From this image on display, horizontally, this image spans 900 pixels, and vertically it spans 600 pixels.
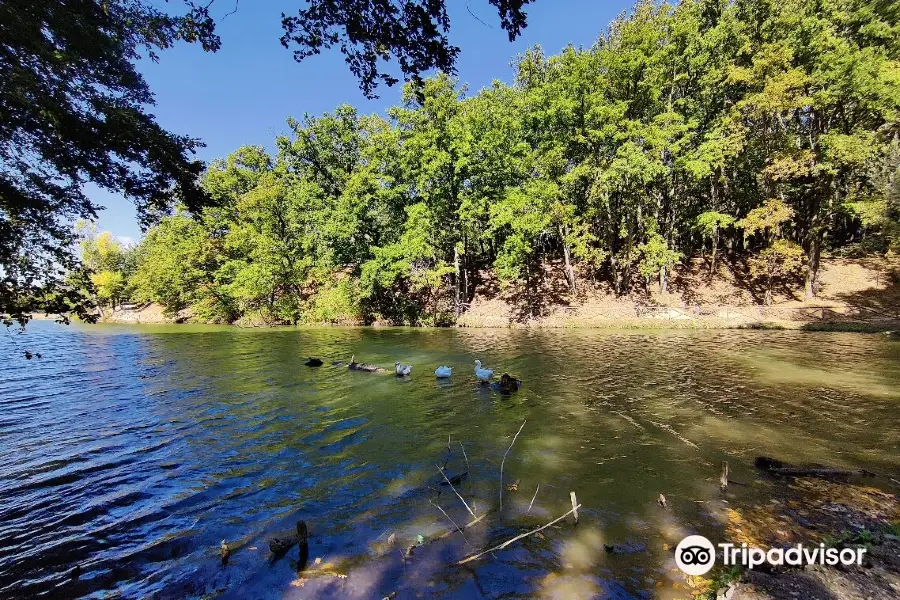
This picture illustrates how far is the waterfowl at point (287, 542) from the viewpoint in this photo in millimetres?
5695

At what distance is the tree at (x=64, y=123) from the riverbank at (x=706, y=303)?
30416 mm

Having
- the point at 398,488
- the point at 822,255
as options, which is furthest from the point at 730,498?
the point at 822,255

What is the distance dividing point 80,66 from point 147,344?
29530 mm

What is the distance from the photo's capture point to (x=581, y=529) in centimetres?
623

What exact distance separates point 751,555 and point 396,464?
20.6ft

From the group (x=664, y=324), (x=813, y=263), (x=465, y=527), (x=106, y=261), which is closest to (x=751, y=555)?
(x=465, y=527)

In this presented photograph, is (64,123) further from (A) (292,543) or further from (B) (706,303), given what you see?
(B) (706,303)

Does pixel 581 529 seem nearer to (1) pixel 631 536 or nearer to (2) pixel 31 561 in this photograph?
(1) pixel 631 536

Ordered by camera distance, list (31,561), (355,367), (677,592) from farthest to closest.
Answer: (355,367) → (31,561) → (677,592)

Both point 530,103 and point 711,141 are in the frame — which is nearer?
point 711,141

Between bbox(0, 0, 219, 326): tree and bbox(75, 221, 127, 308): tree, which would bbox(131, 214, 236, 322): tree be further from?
bbox(0, 0, 219, 326): tree

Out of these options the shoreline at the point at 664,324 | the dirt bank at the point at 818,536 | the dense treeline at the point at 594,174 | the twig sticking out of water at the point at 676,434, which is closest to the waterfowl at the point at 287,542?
the dirt bank at the point at 818,536

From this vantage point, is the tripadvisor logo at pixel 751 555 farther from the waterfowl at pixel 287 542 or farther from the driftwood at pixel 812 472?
the waterfowl at pixel 287 542

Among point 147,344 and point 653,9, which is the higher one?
point 653,9
